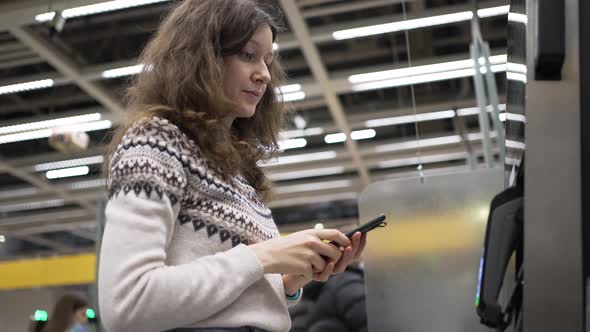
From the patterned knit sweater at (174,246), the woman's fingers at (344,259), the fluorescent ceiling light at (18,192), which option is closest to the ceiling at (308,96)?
the fluorescent ceiling light at (18,192)

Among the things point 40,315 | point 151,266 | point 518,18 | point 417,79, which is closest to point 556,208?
point 518,18

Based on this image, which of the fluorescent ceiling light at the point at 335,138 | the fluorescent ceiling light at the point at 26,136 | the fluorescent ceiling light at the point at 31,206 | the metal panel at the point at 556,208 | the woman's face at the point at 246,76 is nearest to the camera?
the metal panel at the point at 556,208

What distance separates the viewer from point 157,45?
1219mm

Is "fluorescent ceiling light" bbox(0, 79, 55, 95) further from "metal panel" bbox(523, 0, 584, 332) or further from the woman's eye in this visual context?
"metal panel" bbox(523, 0, 584, 332)

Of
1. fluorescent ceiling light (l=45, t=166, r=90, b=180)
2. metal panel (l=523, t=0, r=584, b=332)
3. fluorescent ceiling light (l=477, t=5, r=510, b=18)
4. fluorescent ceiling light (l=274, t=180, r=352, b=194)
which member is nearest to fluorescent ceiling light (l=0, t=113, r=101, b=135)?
fluorescent ceiling light (l=45, t=166, r=90, b=180)

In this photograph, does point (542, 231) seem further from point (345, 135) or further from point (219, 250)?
point (345, 135)

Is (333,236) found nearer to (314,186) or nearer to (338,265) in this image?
(338,265)

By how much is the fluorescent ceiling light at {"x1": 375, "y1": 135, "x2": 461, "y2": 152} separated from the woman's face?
9.42 metres

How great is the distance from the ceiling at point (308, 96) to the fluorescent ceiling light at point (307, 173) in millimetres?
34

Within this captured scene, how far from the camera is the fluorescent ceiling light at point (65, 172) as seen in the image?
11.5m

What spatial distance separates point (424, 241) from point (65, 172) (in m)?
10.1

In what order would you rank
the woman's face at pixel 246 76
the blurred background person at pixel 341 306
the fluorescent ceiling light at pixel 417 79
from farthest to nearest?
the fluorescent ceiling light at pixel 417 79 < the blurred background person at pixel 341 306 < the woman's face at pixel 246 76

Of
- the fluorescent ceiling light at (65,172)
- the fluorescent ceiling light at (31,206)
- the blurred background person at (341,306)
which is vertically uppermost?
the blurred background person at (341,306)

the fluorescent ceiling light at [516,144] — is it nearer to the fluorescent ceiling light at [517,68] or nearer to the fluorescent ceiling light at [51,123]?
the fluorescent ceiling light at [517,68]
